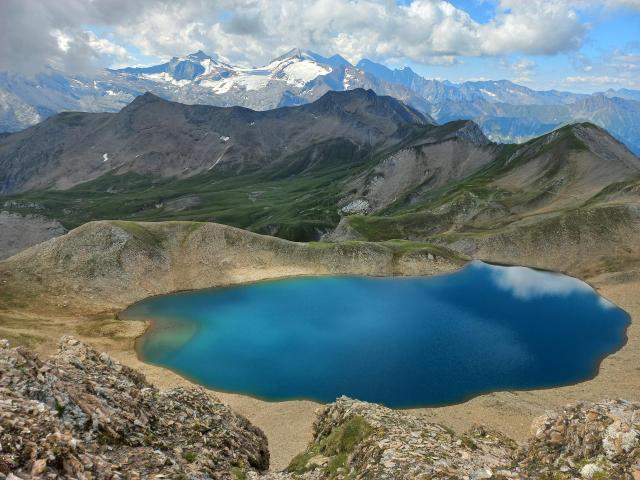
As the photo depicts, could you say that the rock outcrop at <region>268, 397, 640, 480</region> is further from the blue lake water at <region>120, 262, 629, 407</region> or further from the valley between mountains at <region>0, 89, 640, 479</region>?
the blue lake water at <region>120, 262, 629, 407</region>

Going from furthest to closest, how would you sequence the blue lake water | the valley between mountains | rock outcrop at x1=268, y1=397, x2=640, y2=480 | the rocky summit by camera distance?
the blue lake water → the valley between mountains → rock outcrop at x1=268, y1=397, x2=640, y2=480 → the rocky summit

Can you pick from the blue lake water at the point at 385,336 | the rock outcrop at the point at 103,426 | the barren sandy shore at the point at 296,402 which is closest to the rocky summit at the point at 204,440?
the rock outcrop at the point at 103,426

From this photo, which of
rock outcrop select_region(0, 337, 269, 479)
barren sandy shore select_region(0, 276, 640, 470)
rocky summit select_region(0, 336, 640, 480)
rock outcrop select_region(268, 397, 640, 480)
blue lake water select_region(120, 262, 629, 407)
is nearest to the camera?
rock outcrop select_region(0, 337, 269, 479)

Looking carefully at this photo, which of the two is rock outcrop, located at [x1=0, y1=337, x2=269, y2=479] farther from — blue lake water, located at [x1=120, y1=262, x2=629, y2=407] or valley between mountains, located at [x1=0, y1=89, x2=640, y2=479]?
blue lake water, located at [x1=120, y1=262, x2=629, y2=407]

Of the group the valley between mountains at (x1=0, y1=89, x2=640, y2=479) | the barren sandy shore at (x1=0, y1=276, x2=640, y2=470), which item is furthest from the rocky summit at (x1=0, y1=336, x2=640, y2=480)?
the barren sandy shore at (x1=0, y1=276, x2=640, y2=470)

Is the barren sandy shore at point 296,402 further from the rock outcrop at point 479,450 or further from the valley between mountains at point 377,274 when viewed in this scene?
the rock outcrop at point 479,450

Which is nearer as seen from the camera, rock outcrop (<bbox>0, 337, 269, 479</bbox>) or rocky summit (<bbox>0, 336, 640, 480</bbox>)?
rock outcrop (<bbox>0, 337, 269, 479</bbox>)

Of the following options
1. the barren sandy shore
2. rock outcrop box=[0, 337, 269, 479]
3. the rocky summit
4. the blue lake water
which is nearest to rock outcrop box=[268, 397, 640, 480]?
the rocky summit
